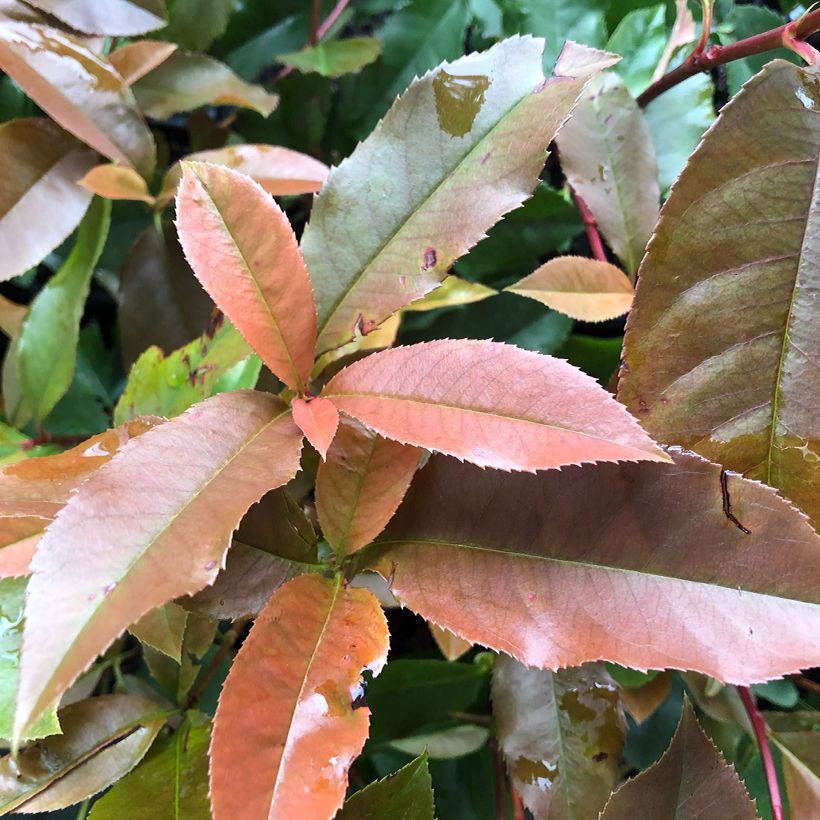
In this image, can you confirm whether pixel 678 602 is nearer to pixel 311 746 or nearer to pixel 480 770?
pixel 311 746

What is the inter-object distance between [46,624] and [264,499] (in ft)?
0.50

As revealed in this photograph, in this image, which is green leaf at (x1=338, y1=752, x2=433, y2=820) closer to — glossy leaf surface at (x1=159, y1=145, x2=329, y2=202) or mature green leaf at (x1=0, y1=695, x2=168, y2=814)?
mature green leaf at (x1=0, y1=695, x2=168, y2=814)

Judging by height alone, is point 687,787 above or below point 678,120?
below

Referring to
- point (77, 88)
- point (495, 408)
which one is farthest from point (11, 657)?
point (77, 88)

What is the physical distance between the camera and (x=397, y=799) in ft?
1.50

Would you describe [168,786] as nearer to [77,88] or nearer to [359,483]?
[359,483]

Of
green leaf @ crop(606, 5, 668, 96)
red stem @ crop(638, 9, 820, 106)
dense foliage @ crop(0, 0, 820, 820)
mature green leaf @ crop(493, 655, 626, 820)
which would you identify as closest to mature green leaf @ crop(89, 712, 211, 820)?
dense foliage @ crop(0, 0, 820, 820)

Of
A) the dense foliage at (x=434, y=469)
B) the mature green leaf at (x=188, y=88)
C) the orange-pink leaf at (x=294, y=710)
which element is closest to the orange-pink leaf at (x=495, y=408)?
the dense foliage at (x=434, y=469)

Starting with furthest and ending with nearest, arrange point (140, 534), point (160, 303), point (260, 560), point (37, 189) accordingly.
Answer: point (160, 303) < point (37, 189) < point (260, 560) < point (140, 534)

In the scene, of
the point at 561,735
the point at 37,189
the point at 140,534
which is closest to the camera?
the point at 140,534

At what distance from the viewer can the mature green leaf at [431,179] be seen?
0.39m

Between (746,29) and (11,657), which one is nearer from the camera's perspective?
(11,657)

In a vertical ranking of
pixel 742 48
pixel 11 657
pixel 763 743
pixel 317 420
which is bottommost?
pixel 763 743

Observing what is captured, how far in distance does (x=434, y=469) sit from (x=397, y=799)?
0.24 m
